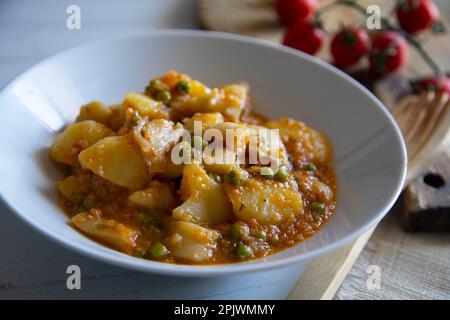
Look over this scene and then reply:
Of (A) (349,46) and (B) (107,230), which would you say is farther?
(A) (349,46)

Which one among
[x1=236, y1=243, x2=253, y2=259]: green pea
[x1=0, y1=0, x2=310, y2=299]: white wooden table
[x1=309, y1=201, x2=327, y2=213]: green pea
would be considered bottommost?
[x1=0, y1=0, x2=310, y2=299]: white wooden table

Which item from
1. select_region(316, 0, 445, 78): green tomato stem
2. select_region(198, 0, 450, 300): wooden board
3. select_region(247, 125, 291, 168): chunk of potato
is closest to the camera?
select_region(247, 125, 291, 168): chunk of potato

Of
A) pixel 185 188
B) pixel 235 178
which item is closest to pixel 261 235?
pixel 235 178

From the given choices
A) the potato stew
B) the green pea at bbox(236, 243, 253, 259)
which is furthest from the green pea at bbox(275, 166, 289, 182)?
the green pea at bbox(236, 243, 253, 259)

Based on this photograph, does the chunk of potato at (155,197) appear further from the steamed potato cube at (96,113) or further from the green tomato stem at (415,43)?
the green tomato stem at (415,43)

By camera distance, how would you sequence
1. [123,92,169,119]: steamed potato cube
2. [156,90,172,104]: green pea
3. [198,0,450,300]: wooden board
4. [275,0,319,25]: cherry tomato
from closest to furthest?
1. [123,92,169,119]: steamed potato cube
2. [156,90,172,104]: green pea
3. [198,0,450,300]: wooden board
4. [275,0,319,25]: cherry tomato

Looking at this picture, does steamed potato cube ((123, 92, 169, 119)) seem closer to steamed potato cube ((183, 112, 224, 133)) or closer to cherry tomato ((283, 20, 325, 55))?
steamed potato cube ((183, 112, 224, 133))

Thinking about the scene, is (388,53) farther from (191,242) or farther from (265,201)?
(191,242)
